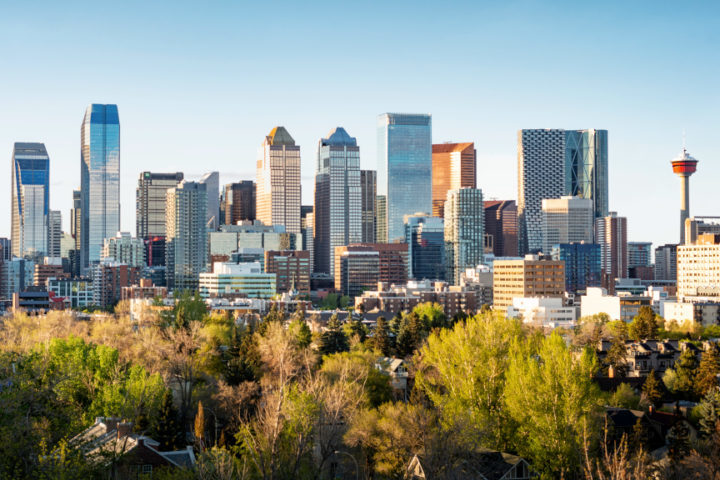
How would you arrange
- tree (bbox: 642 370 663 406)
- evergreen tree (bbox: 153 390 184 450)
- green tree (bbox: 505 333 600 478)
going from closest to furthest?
green tree (bbox: 505 333 600 478) → evergreen tree (bbox: 153 390 184 450) → tree (bbox: 642 370 663 406)

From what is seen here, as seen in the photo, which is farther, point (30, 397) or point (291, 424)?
point (291, 424)

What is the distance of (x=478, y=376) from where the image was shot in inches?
2707

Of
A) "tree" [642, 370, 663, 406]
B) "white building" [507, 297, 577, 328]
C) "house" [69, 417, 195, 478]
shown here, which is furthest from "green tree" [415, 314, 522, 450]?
"white building" [507, 297, 577, 328]

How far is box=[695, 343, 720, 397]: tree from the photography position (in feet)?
302

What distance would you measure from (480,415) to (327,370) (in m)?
25.6

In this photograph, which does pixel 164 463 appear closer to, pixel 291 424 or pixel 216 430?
pixel 291 424

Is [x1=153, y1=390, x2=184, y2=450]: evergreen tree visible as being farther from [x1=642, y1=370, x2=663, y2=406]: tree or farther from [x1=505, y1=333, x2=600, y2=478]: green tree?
[x1=642, y1=370, x2=663, y2=406]: tree

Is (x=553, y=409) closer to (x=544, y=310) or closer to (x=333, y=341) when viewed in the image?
(x=333, y=341)

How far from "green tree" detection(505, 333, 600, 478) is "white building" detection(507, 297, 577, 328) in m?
122

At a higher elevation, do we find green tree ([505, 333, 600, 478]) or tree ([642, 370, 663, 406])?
green tree ([505, 333, 600, 478])

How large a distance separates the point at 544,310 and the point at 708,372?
94903 mm

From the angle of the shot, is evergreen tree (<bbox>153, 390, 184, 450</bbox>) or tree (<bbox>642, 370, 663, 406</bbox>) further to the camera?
tree (<bbox>642, 370, 663, 406</bbox>)

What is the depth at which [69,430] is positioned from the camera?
49.0 meters

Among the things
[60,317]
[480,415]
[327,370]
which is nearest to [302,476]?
[480,415]
